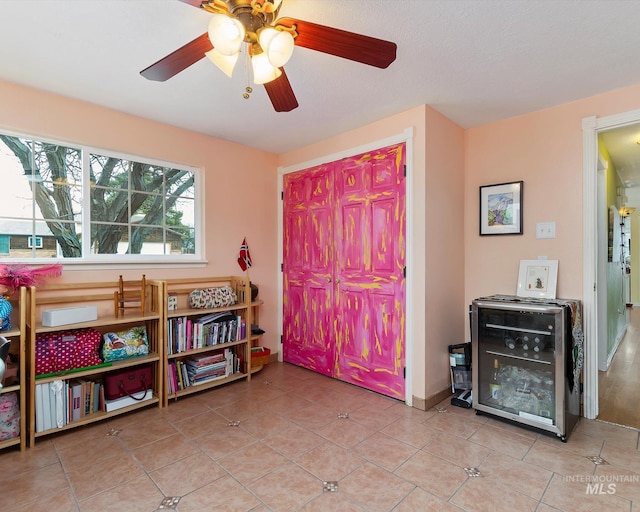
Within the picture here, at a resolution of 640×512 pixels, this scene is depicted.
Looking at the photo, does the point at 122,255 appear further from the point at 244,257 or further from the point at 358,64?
the point at 358,64

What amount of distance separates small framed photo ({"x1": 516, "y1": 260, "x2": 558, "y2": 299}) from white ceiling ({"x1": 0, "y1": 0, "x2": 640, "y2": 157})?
4.09 feet

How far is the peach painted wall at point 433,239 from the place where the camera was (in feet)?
8.96

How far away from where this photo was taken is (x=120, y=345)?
264 centimetres

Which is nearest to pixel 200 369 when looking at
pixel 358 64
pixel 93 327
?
pixel 93 327

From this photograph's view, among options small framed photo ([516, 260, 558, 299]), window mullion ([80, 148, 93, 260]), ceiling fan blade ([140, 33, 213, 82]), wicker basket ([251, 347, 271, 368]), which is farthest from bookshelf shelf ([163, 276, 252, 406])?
small framed photo ([516, 260, 558, 299])

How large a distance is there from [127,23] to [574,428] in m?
3.71

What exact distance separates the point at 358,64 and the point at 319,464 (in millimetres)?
2421

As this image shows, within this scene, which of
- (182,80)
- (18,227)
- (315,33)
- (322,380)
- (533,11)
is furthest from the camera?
(322,380)

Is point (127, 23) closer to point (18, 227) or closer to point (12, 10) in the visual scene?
point (12, 10)

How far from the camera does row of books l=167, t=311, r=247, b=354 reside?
9.55ft

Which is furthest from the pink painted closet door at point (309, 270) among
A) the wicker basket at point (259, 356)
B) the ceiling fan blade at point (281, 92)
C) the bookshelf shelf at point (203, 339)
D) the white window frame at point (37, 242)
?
the white window frame at point (37, 242)

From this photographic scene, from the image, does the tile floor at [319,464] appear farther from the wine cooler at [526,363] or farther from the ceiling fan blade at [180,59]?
the ceiling fan blade at [180,59]

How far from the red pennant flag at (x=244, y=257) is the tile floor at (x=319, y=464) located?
4.69 ft

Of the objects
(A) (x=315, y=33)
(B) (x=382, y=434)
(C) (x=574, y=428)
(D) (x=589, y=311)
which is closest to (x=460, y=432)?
(B) (x=382, y=434)
